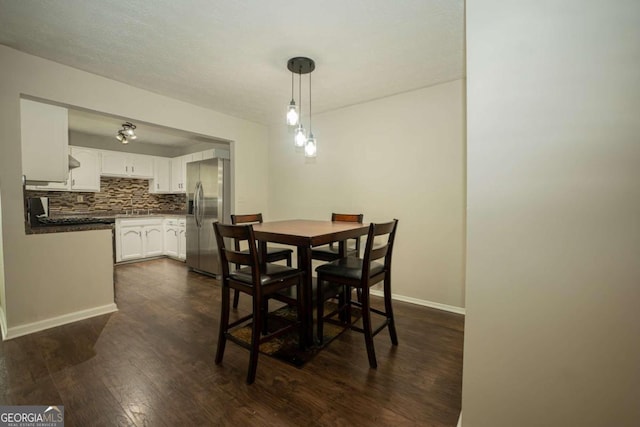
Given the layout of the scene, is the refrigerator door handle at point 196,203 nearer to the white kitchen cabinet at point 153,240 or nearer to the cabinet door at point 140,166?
the white kitchen cabinet at point 153,240

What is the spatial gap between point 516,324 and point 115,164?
618 centimetres

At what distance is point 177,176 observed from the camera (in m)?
5.43

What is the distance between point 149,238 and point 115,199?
3.82 feet

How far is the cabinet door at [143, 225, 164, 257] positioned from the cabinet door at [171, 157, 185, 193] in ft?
2.83

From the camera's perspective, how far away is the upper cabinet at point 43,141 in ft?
7.49

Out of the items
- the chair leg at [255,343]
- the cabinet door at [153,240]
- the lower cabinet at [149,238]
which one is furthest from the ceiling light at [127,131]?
the chair leg at [255,343]

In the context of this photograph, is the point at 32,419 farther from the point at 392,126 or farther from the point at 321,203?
the point at 392,126

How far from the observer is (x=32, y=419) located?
1.36 metres

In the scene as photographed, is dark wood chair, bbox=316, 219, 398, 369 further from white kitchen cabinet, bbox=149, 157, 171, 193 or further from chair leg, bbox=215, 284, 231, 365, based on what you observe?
white kitchen cabinet, bbox=149, 157, 171, 193

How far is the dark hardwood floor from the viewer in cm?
138

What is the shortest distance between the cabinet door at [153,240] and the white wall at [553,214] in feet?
18.2

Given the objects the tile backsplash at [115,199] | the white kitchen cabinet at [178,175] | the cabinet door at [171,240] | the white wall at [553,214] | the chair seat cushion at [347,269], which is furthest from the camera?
the white kitchen cabinet at [178,175]

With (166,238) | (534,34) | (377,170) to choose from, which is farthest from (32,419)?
(166,238)

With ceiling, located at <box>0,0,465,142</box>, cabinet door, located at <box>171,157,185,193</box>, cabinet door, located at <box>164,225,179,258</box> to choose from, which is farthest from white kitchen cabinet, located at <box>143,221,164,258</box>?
ceiling, located at <box>0,0,465,142</box>
